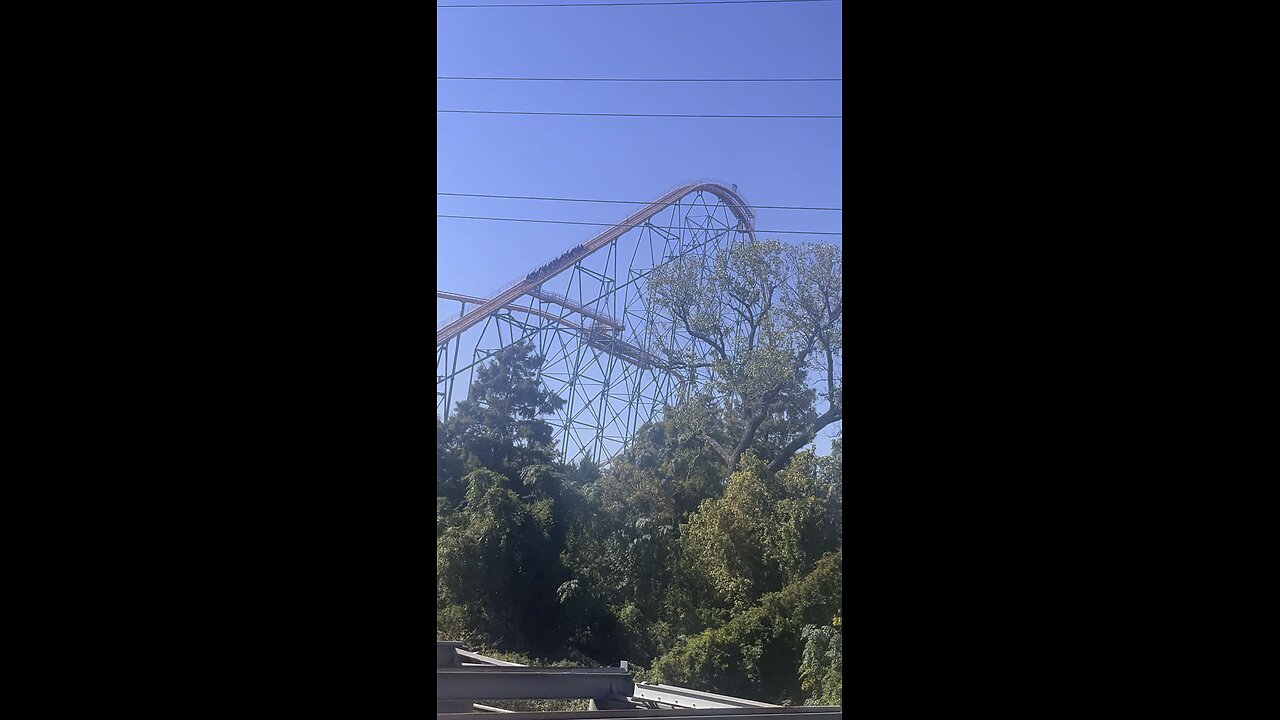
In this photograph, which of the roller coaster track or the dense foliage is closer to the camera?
the dense foliage

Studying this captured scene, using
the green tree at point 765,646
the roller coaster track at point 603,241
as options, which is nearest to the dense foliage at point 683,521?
the green tree at point 765,646

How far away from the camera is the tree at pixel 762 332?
9758mm

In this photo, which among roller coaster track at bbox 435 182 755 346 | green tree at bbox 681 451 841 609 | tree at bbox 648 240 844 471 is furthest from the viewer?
roller coaster track at bbox 435 182 755 346

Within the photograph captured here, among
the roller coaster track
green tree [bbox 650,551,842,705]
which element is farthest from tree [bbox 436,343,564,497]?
green tree [bbox 650,551,842,705]

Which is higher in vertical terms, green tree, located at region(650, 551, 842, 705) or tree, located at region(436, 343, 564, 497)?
tree, located at region(436, 343, 564, 497)

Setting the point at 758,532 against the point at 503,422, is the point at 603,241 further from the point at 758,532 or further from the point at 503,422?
the point at 758,532

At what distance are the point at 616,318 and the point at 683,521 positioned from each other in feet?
6.67

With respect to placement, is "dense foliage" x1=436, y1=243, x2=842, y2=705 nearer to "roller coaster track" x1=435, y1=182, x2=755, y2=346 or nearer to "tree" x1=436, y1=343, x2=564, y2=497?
"tree" x1=436, y1=343, x2=564, y2=497

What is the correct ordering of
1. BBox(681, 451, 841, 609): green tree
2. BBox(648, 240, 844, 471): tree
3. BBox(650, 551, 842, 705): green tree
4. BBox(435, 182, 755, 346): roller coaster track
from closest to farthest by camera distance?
BBox(650, 551, 842, 705): green tree
BBox(681, 451, 841, 609): green tree
BBox(648, 240, 844, 471): tree
BBox(435, 182, 755, 346): roller coaster track

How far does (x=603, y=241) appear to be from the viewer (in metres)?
10.0

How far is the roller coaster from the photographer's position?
392 inches

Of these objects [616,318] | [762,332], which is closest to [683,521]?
[762,332]
